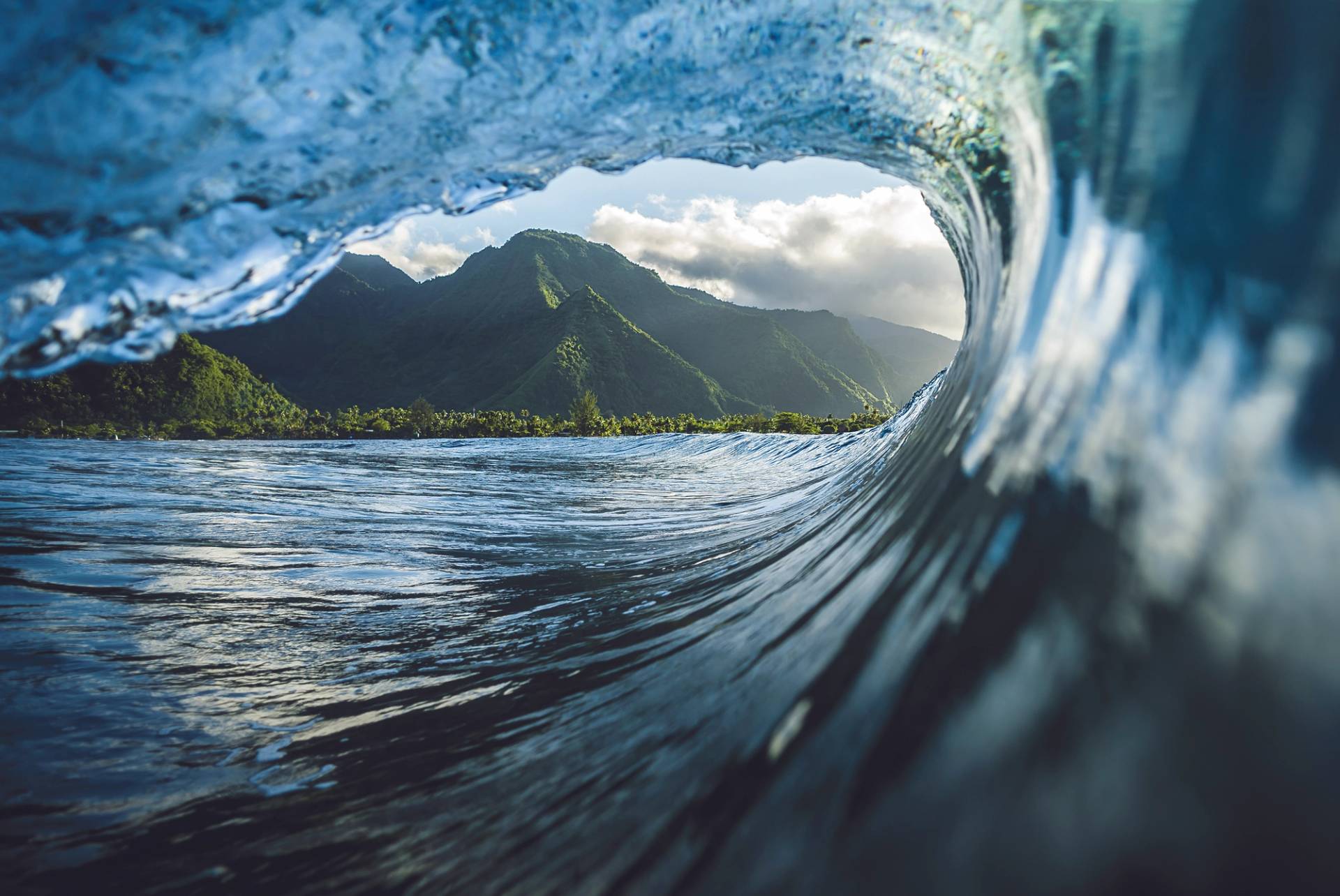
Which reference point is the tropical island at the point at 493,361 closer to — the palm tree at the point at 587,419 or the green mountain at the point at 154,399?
the green mountain at the point at 154,399

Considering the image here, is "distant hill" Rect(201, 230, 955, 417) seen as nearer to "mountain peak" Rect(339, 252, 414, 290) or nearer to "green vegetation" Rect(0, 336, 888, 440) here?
"mountain peak" Rect(339, 252, 414, 290)

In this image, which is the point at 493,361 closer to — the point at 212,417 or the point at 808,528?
the point at 212,417

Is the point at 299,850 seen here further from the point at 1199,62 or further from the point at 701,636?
the point at 1199,62

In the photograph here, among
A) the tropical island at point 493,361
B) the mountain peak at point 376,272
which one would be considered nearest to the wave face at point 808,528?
the tropical island at point 493,361

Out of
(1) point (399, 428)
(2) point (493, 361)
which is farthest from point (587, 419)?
(2) point (493, 361)

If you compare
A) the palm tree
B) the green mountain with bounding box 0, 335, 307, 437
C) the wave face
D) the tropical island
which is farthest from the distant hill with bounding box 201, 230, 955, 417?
the wave face

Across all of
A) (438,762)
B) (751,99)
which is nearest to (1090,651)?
(438,762)
